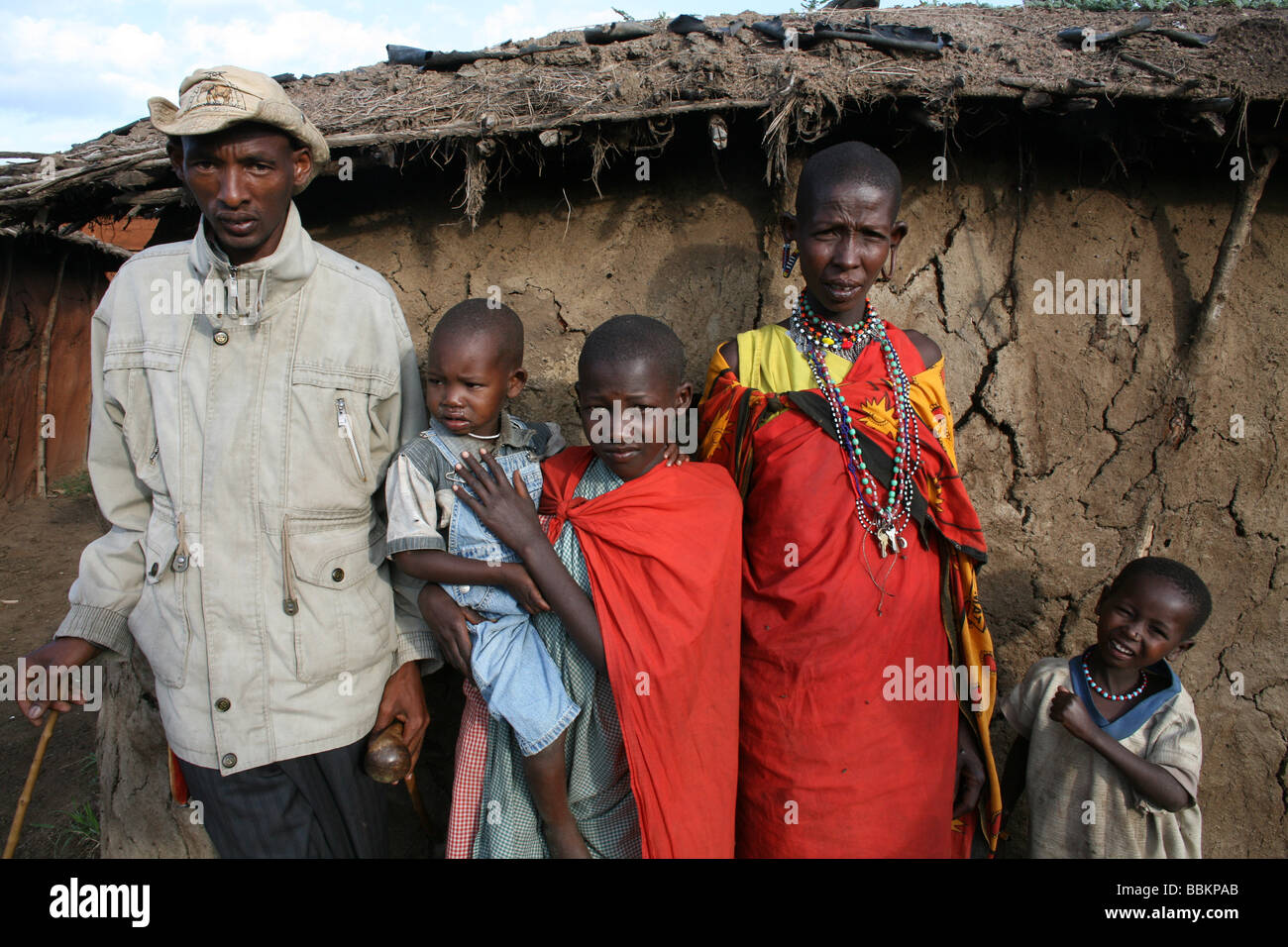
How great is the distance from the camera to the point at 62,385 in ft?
30.2

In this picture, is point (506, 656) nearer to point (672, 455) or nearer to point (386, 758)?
point (386, 758)

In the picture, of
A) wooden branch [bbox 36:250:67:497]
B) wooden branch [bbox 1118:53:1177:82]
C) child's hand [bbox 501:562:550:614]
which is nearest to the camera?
child's hand [bbox 501:562:550:614]

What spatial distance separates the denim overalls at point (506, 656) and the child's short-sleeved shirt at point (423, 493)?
29 millimetres

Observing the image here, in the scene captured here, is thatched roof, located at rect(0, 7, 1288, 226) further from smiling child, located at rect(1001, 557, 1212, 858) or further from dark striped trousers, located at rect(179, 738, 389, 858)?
dark striped trousers, located at rect(179, 738, 389, 858)

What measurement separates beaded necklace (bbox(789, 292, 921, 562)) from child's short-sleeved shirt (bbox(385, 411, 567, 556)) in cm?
96

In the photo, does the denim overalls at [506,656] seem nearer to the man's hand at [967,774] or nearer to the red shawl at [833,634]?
the red shawl at [833,634]

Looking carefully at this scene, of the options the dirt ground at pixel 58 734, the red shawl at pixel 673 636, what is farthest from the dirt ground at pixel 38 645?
the red shawl at pixel 673 636

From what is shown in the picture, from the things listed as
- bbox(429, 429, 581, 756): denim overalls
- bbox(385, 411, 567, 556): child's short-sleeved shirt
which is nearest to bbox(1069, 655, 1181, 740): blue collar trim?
bbox(429, 429, 581, 756): denim overalls

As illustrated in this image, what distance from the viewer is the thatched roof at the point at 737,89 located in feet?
7.94

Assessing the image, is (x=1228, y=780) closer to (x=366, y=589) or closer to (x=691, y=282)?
(x=691, y=282)

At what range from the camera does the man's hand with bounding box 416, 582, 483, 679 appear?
198 cm

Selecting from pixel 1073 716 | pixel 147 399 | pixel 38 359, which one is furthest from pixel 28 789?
pixel 38 359

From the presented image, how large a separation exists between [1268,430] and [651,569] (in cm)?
231
